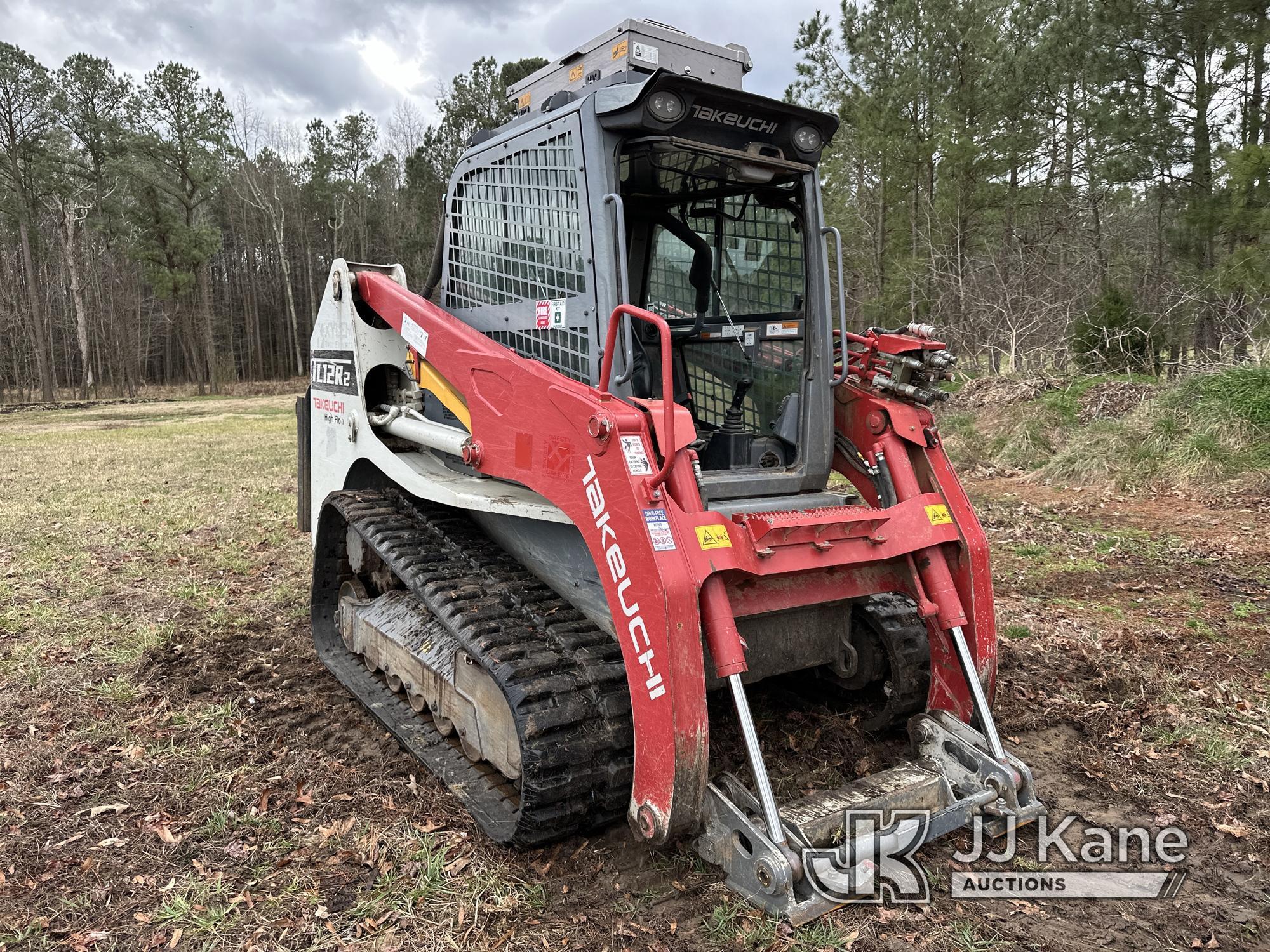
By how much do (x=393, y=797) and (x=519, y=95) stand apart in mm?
3144

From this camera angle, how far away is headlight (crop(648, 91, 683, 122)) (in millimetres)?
3098

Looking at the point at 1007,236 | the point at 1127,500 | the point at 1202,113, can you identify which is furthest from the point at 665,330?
the point at 1007,236

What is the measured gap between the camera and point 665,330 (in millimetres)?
2771

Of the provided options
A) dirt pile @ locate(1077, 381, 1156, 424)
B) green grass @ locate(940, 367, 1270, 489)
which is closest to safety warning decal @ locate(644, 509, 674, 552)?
green grass @ locate(940, 367, 1270, 489)

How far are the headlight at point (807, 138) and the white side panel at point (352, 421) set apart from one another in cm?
172

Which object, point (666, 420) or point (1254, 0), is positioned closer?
point (666, 420)

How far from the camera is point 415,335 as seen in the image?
4.13 m

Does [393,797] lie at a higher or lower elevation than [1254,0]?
lower

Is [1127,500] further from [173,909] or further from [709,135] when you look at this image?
[173,909]

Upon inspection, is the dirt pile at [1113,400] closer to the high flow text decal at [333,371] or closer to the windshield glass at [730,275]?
the windshield glass at [730,275]

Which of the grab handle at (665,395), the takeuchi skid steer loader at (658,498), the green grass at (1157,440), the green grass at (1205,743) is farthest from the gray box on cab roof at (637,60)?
the green grass at (1157,440)

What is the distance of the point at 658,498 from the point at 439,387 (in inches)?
65.0

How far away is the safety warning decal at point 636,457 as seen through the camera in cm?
287

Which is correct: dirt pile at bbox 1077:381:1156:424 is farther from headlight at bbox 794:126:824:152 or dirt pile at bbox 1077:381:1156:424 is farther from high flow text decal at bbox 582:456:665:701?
high flow text decal at bbox 582:456:665:701
